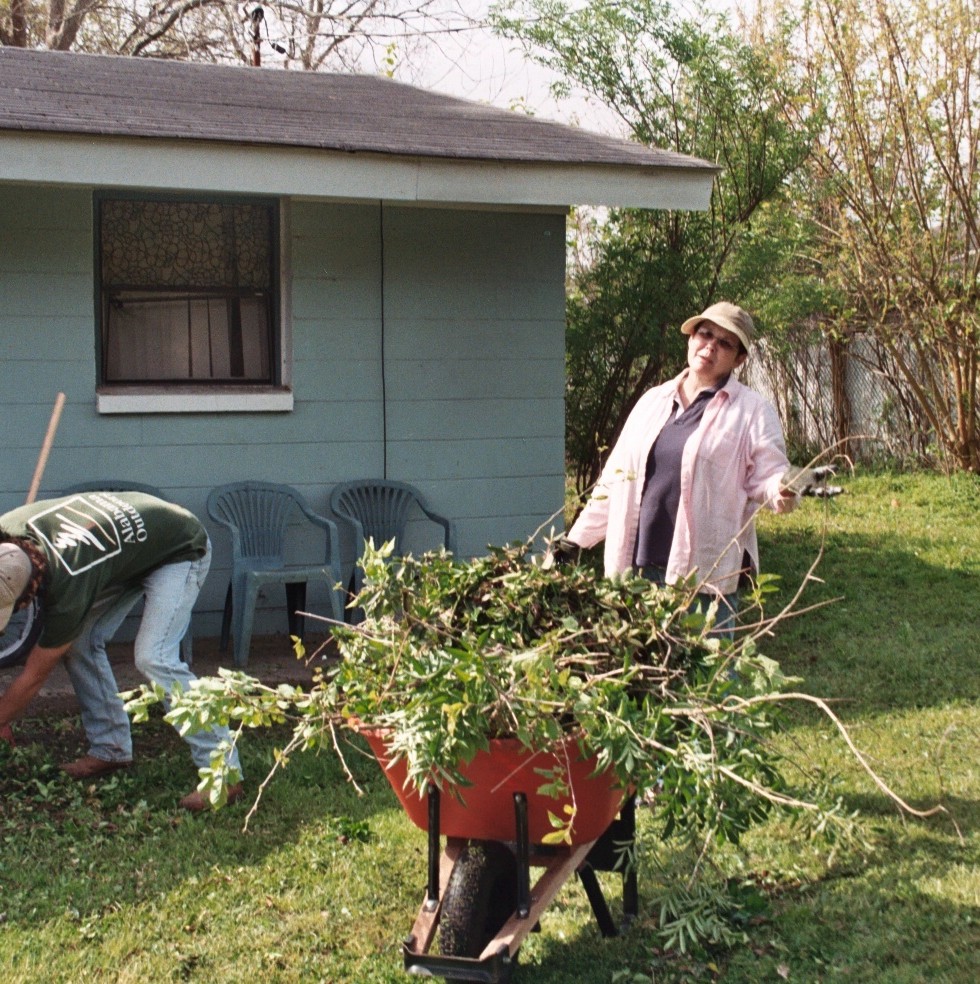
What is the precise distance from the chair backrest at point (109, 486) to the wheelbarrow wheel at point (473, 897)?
427cm

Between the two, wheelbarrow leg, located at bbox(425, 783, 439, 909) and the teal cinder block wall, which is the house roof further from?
wheelbarrow leg, located at bbox(425, 783, 439, 909)

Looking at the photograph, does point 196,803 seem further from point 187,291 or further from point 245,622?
point 187,291

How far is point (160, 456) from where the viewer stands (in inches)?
300

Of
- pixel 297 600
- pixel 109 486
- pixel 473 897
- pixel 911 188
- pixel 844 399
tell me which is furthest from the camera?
pixel 844 399

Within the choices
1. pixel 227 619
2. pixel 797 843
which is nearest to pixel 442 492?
pixel 227 619

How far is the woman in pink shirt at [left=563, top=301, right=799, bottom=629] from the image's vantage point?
4957mm

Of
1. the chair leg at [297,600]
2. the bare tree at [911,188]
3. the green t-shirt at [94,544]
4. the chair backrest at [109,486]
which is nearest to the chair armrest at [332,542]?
the chair leg at [297,600]

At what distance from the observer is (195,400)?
301 inches

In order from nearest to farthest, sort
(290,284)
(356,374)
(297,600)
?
(297,600)
(290,284)
(356,374)

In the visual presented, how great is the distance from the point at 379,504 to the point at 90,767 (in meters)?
2.97

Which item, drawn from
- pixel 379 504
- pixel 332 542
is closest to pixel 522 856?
pixel 332 542

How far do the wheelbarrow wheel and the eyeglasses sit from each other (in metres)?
2.24

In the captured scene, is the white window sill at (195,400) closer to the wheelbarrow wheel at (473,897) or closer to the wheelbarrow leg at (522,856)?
the wheelbarrow wheel at (473,897)

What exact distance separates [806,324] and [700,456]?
10.2m
